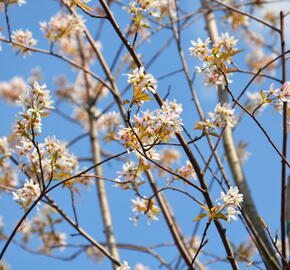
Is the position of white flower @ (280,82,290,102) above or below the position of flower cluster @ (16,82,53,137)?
above

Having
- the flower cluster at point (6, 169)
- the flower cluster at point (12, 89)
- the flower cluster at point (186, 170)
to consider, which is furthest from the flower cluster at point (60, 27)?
the flower cluster at point (12, 89)

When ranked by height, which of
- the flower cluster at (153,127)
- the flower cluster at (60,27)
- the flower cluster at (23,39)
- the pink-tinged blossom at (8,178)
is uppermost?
the flower cluster at (60,27)

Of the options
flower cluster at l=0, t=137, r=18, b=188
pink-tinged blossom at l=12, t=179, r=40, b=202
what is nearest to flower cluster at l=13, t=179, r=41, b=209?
pink-tinged blossom at l=12, t=179, r=40, b=202

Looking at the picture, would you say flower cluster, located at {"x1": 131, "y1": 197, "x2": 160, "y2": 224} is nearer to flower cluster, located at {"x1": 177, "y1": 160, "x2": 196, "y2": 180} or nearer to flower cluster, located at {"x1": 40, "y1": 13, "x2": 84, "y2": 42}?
flower cluster, located at {"x1": 177, "y1": 160, "x2": 196, "y2": 180}

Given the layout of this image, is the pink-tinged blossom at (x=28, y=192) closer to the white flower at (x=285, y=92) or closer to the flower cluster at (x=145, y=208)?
the flower cluster at (x=145, y=208)

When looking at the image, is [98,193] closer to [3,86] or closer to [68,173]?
[68,173]

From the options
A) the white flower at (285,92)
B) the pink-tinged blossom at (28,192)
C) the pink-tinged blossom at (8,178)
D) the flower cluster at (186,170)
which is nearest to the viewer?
the white flower at (285,92)

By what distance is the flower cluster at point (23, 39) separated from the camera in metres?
2.49

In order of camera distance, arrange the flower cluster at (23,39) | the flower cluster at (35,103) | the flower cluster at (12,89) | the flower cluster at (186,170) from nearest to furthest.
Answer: the flower cluster at (35,103) → the flower cluster at (186,170) → the flower cluster at (23,39) → the flower cluster at (12,89)

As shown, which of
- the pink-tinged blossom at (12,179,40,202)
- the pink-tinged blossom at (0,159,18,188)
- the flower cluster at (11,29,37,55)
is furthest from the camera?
the pink-tinged blossom at (0,159,18,188)

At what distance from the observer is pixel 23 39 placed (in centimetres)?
251

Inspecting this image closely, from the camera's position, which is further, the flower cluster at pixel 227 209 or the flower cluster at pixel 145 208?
the flower cluster at pixel 145 208

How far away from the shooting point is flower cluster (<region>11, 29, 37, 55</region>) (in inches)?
98.0

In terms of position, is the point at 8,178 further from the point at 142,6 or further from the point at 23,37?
the point at 142,6
